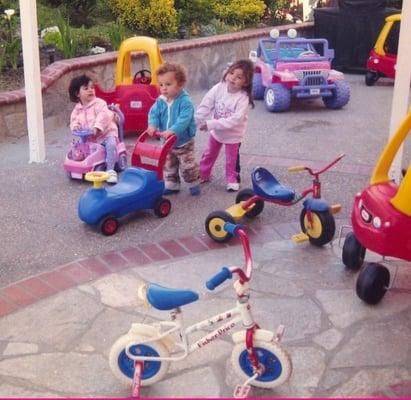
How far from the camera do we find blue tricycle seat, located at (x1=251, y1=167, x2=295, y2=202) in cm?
427

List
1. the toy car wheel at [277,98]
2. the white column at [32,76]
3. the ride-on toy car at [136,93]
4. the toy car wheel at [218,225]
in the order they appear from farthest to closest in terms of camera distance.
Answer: the toy car wheel at [277,98], the ride-on toy car at [136,93], the white column at [32,76], the toy car wheel at [218,225]

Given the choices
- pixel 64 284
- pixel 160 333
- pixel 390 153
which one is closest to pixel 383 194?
pixel 390 153

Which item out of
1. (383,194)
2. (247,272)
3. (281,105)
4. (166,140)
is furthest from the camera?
(281,105)

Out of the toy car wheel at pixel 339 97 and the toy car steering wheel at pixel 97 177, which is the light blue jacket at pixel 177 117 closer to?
the toy car steering wheel at pixel 97 177

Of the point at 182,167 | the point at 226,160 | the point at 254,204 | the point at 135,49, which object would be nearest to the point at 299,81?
the point at 135,49

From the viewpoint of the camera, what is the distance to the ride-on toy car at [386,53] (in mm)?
9383

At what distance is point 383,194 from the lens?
10.5 feet

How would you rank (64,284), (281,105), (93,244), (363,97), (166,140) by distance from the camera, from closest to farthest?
1. (64,284)
2. (93,244)
3. (166,140)
4. (281,105)
5. (363,97)

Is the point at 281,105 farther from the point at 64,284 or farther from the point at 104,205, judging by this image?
the point at 64,284

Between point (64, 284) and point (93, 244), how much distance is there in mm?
564

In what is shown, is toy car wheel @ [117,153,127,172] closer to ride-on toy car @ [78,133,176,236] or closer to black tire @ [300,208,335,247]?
ride-on toy car @ [78,133,176,236]

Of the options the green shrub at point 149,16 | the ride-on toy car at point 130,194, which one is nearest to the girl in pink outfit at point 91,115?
the ride-on toy car at point 130,194

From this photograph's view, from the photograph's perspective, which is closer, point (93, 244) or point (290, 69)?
point (93, 244)

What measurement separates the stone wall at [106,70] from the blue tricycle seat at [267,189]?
10.6 ft
